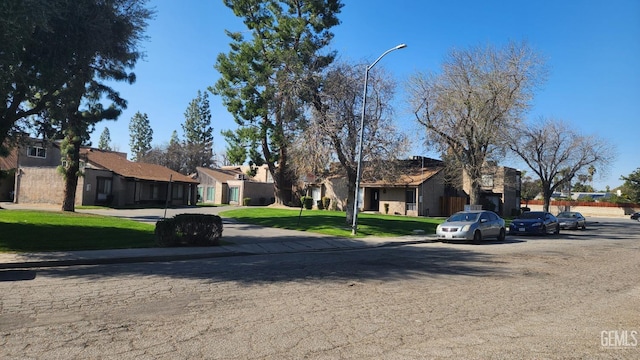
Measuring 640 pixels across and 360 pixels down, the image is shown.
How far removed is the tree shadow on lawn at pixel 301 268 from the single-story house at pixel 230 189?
39.8 metres

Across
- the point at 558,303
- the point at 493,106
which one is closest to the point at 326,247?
the point at 558,303

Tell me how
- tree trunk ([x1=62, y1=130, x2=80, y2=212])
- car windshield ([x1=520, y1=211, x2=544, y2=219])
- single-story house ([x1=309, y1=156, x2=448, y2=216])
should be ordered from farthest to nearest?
single-story house ([x1=309, y1=156, x2=448, y2=216]) → car windshield ([x1=520, y1=211, x2=544, y2=219]) → tree trunk ([x1=62, y1=130, x2=80, y2=212])

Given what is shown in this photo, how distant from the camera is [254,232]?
20141mm

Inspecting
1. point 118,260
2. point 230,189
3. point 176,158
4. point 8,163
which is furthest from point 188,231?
point 176,158

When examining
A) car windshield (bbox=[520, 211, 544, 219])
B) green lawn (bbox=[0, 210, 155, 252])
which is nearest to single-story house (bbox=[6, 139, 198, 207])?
green lawn (bbox=[0, 210, 155, 252])

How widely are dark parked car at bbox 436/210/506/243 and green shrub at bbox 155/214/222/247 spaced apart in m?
10.4

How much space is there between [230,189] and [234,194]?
1212mm

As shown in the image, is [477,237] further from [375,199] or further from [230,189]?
[230,189]

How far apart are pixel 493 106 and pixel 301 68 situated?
13.8 meters

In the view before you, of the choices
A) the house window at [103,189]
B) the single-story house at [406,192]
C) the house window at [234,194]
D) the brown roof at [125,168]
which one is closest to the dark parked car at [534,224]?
A: the single-story house at [406,192]

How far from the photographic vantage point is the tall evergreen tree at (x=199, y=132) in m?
76.4

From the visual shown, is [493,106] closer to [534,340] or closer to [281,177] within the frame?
[281,177]

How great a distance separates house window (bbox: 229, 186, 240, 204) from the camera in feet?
176

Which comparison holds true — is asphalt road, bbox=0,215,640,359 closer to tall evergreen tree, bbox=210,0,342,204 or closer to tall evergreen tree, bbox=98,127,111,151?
tall evergreen tree, bbox=210,0,342,204
